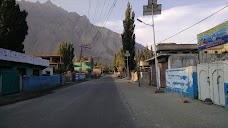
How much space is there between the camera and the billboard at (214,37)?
770 inches

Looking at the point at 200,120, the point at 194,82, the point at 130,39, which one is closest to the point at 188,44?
the point at 130,39

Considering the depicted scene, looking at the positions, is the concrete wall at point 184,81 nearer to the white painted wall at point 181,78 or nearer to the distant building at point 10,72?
the white painted wall at point 181,78

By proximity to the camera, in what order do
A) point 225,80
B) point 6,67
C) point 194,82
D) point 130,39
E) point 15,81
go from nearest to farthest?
point 225,80, point 194,82, point 15,81, point 6,67, point 130,39

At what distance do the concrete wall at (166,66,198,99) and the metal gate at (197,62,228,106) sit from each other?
3.07 ft

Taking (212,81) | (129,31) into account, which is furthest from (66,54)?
(212,81)

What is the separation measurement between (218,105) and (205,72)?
263 centimetres

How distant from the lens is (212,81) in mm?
16641

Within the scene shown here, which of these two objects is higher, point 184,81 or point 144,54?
point 144,54

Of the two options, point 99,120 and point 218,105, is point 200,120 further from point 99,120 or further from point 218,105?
point 218,105

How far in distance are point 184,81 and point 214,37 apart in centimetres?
391

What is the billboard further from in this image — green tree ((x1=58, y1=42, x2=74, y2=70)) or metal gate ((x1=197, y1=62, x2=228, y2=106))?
green tree ((x1=58, y1=42, x2=74, y2=70))

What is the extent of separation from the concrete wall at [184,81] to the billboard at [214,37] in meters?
2.30

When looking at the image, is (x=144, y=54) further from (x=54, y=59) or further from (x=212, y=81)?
(x=212, y=81)

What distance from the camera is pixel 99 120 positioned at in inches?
451
